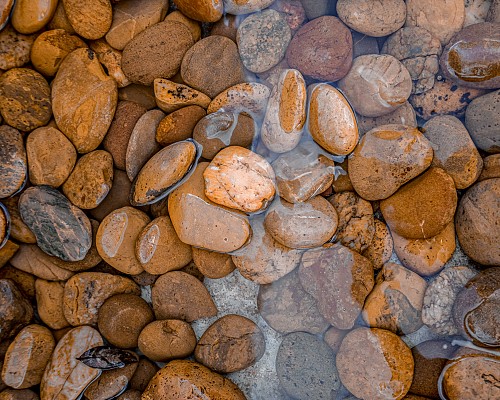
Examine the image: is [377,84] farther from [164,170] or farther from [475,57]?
[164,170]

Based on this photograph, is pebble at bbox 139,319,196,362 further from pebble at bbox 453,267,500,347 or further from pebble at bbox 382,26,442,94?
pebble at bbox 382,26,442,94

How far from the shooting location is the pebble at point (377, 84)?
108 inches

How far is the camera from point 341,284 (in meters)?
2.70

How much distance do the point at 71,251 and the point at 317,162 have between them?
1.81 metres

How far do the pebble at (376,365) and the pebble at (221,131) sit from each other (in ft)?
4.92

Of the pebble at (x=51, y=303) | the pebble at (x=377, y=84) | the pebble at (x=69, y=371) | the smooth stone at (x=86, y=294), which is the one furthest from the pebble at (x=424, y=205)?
the pebble at (x=51, y=303)

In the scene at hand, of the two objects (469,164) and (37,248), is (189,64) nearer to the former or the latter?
(37,248)

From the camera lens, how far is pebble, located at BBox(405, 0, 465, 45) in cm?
277

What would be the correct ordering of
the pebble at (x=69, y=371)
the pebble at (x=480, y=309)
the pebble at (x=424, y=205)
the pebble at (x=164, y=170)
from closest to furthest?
the pebble at (x=480, y=309), the pebble at (x=424, y=205), the pebble at (x=164, y=170), the pebble at (x=69, y=371)

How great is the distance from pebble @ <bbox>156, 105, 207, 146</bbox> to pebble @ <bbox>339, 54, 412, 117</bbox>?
1065 millimetres

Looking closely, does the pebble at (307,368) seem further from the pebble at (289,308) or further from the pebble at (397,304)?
the pebble at (397,304)

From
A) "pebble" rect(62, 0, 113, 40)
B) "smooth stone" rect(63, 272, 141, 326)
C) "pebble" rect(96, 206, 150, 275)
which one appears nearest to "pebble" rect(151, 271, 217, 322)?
"pebble" rect(96, 206, 150, 275)

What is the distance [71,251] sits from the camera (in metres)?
2.89

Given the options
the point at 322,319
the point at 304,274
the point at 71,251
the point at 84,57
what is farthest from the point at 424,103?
the point at 71,251
